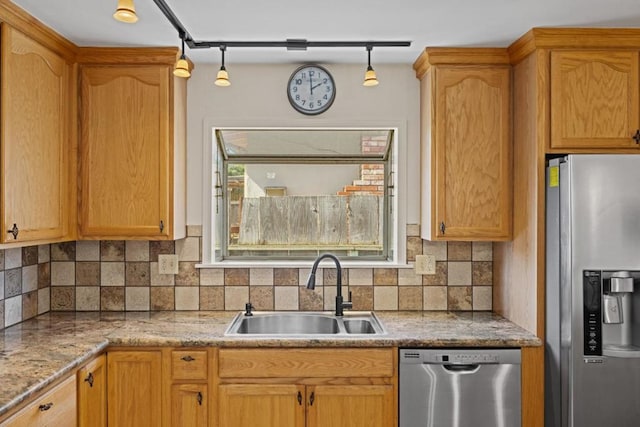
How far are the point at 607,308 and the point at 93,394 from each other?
2.21m

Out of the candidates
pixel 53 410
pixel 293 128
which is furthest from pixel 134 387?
pixel 293 128

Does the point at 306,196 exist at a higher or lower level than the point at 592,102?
lower

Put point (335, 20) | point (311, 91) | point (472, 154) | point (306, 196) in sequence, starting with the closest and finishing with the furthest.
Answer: point (335, 20) < point (472, 154) < point (311, 91) < point (306, 196)

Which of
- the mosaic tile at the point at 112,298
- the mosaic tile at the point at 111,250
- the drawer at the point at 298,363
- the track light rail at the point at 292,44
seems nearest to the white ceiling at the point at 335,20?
the track light rail at the point at 292,44

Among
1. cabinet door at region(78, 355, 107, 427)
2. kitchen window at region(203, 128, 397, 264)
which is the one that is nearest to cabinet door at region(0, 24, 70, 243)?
cabinet door at region(78, 355, 107, 427)

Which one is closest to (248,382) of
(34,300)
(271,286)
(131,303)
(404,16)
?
(271,286)

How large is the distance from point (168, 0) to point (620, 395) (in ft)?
8.17

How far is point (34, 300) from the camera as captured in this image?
2.89m

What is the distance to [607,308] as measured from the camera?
2268 mm

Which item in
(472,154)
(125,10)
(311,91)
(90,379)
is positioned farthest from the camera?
(311,91)

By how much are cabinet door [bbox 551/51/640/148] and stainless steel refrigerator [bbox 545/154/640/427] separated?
23 cm

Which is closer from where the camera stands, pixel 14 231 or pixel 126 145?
pixel 14 231

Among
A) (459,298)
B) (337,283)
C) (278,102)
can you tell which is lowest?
(459,298)

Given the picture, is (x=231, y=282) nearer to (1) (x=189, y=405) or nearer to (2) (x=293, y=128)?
(1) (x=189, y=405)
